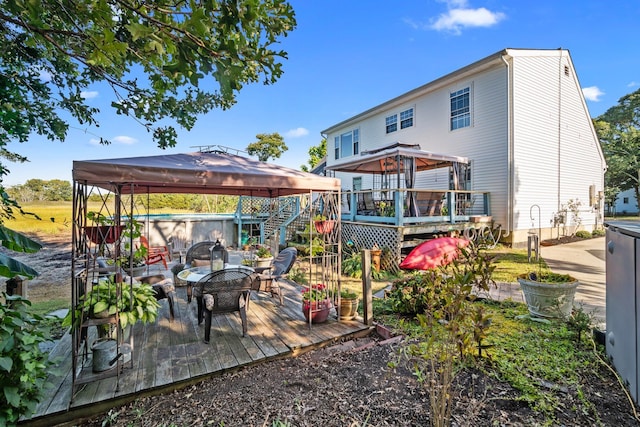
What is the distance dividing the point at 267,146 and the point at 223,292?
86.6 ft

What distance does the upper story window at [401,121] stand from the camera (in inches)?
569

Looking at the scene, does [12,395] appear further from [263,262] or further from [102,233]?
[263,262]

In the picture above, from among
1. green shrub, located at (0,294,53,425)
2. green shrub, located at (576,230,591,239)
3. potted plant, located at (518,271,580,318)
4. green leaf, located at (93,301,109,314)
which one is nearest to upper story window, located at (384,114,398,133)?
green shrub, located at (576,230,591,239)

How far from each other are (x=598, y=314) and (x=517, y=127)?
844 cm

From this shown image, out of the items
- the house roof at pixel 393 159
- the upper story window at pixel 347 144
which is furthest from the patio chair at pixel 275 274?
the upper story window at pixel 347 144

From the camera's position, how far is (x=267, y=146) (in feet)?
93.5

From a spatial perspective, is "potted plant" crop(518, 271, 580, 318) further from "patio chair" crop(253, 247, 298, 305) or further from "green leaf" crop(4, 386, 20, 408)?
"green leaf" crop(4, 386, 20, 408)

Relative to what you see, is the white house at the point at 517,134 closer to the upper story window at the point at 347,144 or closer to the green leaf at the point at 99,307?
the upper story window at the point at 347,144

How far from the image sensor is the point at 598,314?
4562 mm

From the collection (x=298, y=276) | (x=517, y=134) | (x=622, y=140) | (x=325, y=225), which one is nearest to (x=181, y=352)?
(x=325, y=225)

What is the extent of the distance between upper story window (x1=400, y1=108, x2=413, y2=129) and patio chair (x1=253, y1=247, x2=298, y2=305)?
449 inches

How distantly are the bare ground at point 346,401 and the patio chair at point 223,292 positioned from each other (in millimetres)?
804

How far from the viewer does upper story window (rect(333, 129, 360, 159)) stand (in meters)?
17.8

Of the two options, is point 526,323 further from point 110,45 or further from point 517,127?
point 517,127
